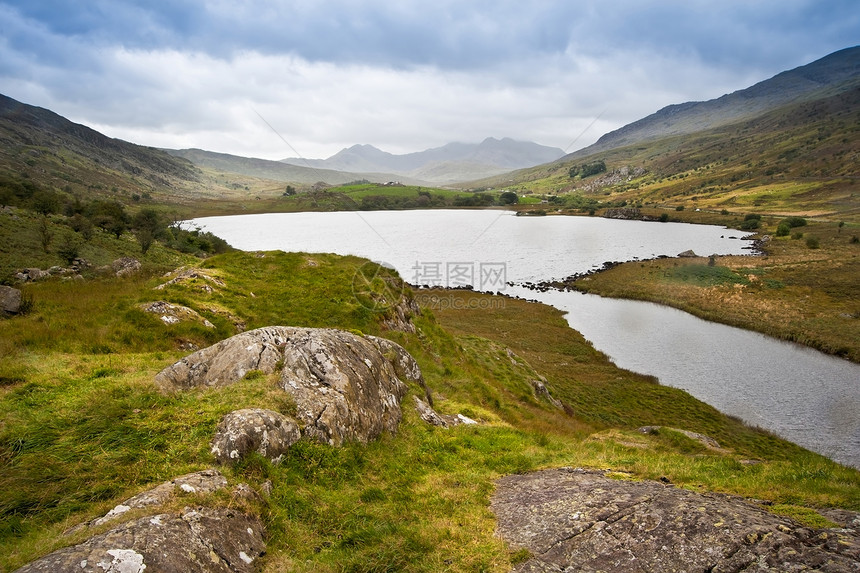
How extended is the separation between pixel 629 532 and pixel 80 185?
23811 cm

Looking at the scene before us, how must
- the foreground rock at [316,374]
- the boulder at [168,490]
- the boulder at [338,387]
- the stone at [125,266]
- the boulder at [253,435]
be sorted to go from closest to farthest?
1. the boulder at [168,490]
2. the boulder at [253,435]
3. the boulder at [338,387]
4. the foreground rock at [316,374]
5. the stone at [125,266]

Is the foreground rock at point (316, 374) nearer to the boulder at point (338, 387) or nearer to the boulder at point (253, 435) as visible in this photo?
the boulder at point (338, 387)

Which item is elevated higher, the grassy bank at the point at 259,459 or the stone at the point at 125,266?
the stone at the point at 125,266

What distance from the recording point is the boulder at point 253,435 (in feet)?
26.6

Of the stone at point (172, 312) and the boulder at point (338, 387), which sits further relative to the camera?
the stone at point (172, 312)

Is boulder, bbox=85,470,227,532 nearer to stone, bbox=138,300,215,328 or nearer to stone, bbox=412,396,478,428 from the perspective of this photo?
stone, bbox=412,396,478,428

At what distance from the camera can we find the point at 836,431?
93.2 ft

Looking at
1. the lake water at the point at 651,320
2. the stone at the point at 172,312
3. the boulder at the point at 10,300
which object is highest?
the boulder at the point at 10,300

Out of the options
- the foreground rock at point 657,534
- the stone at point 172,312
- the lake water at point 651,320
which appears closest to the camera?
the foreground rock at point 657,534

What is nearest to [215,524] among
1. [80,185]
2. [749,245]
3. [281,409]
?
[281,409]

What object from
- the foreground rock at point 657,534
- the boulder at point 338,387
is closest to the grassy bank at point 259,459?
the boulder at point 338,387

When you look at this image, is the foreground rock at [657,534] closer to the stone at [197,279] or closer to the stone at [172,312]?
the stone at [172,312]

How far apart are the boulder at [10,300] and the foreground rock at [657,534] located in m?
19.1

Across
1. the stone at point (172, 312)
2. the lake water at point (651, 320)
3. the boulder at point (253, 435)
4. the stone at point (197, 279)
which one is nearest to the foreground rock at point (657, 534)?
the boulder at point (253, 435)
